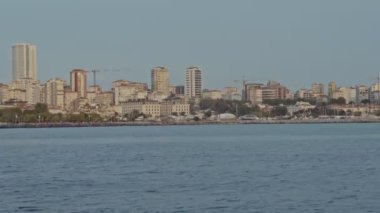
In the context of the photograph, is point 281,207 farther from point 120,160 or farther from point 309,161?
point 120,160

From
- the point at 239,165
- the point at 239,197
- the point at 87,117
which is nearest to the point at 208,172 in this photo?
the point at 239,165

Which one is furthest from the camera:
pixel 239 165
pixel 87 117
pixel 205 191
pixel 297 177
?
pixel 87 117

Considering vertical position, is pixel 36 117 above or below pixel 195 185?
above

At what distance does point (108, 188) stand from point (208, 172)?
6.41m

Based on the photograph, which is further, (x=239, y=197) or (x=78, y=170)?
(x=78, y=170)

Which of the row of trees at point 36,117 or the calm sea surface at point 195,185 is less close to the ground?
the row of trees at point 36,117

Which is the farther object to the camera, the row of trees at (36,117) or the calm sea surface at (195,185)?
the row of trees at (36,117)

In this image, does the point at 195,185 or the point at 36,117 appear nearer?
the point at 195,185

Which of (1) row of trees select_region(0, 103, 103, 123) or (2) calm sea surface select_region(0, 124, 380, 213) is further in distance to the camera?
(1) row of trees select_region(0, 103, 103, 123)

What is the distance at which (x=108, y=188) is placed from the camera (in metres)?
26.5

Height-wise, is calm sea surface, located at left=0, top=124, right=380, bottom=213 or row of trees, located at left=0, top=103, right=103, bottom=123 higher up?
row of trees, located at left=0, top=103, right=103, bottom=123

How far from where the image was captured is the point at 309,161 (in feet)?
124

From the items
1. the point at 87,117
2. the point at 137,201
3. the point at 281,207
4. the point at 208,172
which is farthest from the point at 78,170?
the point at 87,117

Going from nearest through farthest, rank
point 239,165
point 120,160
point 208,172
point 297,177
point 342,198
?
point 342,198, point 297,177, point 208,172, point 239,165, point 120,160
